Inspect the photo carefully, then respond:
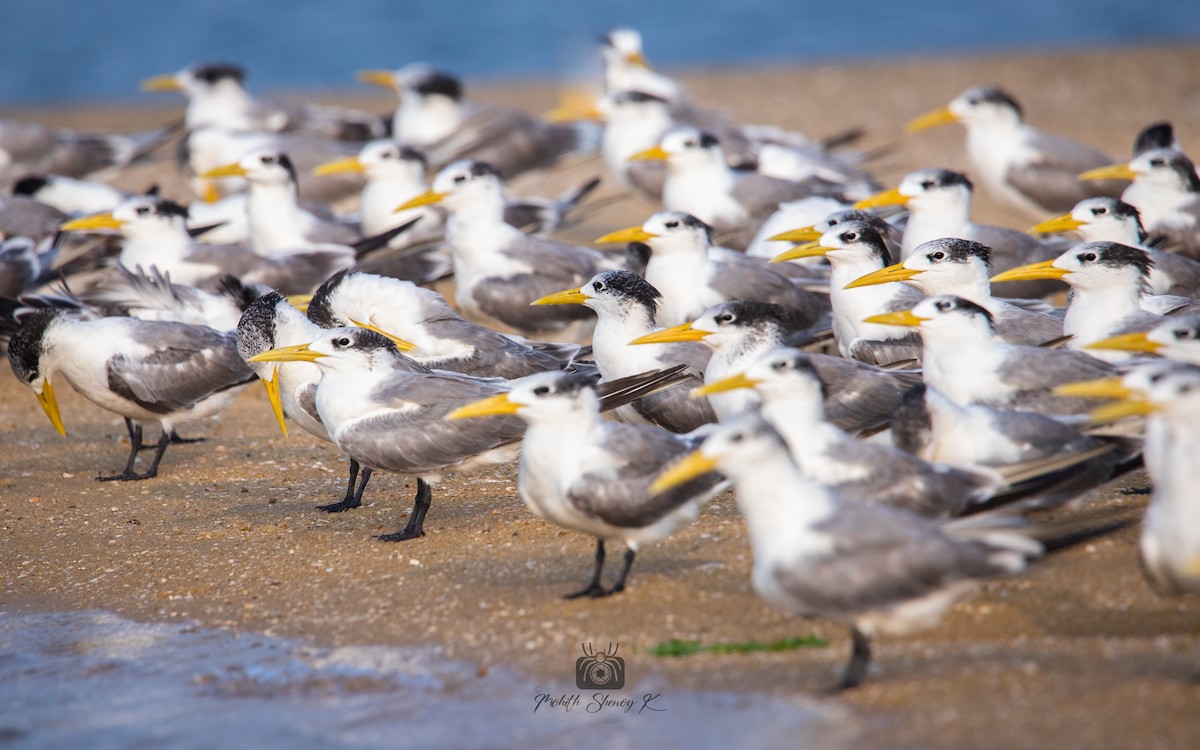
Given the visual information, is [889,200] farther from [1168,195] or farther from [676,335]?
[676,335]

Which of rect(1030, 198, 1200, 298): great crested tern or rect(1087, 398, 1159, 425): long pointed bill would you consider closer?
rect(1087, 398, 1159, 425): long pointed bill

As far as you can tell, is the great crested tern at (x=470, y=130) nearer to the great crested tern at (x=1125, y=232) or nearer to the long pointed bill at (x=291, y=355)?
the great crested tern at (x=1125, y=232)

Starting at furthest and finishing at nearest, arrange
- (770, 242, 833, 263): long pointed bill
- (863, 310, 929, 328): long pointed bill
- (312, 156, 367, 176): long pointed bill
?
(312, 156, 367, 176): long pointed bill, (770, 242, 833, 263): long pointed bill, (863, 310, 929, 328): long pointed bill

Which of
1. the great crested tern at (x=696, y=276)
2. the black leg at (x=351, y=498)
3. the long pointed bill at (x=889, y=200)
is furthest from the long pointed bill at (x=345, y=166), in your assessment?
the black leg at (x=351, y=498)

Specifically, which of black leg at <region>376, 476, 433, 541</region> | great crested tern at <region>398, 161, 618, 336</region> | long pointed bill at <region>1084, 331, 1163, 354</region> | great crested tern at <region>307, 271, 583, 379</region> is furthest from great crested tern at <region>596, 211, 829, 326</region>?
long pointed bill at <region>1084, 331, 1163, 354</region>

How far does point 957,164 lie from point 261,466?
807 cm

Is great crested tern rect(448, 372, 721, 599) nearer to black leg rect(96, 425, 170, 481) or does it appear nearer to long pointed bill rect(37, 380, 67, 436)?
black leg rect(96, 425, 170, 481)

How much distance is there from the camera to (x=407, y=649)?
15.5 feet

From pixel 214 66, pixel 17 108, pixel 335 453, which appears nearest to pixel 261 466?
pixel 335 453

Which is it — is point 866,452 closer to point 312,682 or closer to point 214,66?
point 312,682

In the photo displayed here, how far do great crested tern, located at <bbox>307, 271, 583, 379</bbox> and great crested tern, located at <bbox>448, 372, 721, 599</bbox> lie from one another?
1.77 m

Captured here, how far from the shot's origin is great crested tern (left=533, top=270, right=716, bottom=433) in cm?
621

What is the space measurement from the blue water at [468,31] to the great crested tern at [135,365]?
17.7 meters

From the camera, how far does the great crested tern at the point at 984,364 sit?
5320 millimetres
